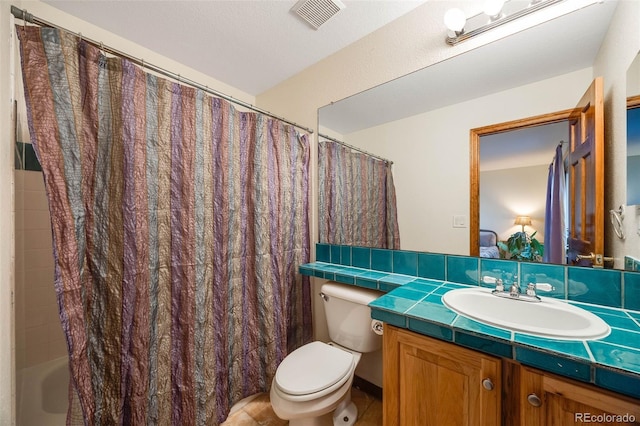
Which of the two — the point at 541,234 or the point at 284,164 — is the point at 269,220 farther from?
the point at 541,234

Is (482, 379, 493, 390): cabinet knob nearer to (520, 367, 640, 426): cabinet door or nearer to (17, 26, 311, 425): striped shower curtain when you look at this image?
(520, 367, 640, 426): cabinet door

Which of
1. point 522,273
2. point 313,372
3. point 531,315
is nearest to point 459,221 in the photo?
point 522,273

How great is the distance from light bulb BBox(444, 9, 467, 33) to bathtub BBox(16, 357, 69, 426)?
2.84 m

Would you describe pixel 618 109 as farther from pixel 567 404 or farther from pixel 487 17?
pixel 567 404

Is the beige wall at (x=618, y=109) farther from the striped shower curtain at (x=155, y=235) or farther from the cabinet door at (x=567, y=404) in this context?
the striped shower curtain at (x=155, y=235)

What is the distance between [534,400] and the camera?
25.9 inches

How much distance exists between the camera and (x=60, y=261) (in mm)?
889

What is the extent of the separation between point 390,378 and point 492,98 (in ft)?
4.43

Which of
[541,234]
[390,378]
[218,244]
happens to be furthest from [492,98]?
[218,244]

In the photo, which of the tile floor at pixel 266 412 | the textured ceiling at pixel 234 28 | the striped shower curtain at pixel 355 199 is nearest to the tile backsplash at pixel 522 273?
the striped shower curtain at pixel 355 199

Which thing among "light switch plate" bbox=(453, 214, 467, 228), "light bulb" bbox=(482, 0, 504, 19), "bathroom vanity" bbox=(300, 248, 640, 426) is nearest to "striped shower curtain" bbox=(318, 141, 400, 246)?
"light switch plate" bbox=(453, 214, 467, 228)

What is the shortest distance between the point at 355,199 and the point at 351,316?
79 cm

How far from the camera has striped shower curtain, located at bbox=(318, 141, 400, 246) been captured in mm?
1565

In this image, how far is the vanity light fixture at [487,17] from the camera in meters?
1.06
